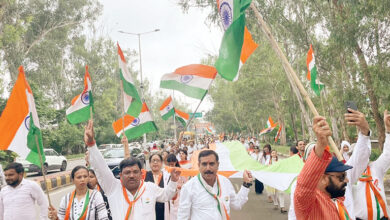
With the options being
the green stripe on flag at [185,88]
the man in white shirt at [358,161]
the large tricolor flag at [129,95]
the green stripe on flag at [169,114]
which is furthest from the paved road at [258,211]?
the man in white shirt at [358,161]

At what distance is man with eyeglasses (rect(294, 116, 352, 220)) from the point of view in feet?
6.29

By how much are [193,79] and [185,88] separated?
0.25 m

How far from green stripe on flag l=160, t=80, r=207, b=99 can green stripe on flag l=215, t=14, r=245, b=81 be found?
2009 millimetres

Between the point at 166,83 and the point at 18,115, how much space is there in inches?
109

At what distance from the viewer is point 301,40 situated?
17781mm

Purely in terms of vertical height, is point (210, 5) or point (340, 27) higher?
point (210, 5)

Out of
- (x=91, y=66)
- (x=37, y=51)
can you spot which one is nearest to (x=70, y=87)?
(x=91, y=66)

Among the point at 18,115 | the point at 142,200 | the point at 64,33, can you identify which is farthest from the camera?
the point at 64,33

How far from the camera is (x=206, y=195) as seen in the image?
3.46 metres

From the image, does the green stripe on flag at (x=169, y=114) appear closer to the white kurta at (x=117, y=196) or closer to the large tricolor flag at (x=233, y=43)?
the large tricolor flag at (x=233, y=43)

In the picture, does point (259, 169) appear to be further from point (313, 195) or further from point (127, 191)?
point (313, 195)

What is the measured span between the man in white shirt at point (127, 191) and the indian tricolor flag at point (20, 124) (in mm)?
1432

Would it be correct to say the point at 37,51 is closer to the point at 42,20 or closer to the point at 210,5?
the point at 42,20

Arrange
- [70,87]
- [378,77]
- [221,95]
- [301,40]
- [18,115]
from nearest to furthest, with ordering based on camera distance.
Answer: [18,115], [378,77], [301,40], [70,87], [221,95]
